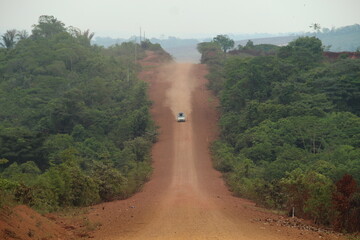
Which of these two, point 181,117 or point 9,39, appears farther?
point 9,39

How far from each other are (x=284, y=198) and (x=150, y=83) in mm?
35070

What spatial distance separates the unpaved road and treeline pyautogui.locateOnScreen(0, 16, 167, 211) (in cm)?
161

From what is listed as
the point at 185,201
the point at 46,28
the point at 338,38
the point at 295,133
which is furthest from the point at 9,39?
the point at 338,38

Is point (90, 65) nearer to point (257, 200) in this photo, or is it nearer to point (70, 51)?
point (70, 51)

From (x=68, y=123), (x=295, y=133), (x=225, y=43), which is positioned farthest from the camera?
(x=225, y=43)

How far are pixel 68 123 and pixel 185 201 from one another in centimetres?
2231

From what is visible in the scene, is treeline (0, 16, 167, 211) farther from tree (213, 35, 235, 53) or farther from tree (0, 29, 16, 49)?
tree (213, 35, 235, 53)

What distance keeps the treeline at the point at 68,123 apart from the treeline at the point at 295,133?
643 cm

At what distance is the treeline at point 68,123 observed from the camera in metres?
21.1

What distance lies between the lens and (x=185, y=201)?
21.3 meters

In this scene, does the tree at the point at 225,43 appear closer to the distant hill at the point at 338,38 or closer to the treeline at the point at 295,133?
the treeline at the point at 295,133

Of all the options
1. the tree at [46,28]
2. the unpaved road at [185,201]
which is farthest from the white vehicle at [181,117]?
the tree at [46,28]

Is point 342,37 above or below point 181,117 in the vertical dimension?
above

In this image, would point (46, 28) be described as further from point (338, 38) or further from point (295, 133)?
point (338, 38)
